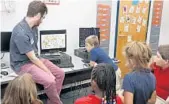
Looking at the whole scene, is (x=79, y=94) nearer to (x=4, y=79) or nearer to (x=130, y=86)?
(x=4, y=79)

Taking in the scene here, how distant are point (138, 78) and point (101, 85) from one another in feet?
1.11

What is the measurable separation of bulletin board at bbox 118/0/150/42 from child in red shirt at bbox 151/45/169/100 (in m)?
2.10

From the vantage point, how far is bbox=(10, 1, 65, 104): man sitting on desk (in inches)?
91.2

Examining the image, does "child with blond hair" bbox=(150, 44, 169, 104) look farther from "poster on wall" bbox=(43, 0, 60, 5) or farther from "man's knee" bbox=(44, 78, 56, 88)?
"poster on wall" bbox=(43, 0, 60, 5)

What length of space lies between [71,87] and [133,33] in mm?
1662

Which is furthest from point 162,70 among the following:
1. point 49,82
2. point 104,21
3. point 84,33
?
point 104,21

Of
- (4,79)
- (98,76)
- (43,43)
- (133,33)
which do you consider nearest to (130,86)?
(98,76)

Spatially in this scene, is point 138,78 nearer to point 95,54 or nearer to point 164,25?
point 95,54

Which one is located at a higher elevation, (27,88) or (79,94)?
(27,88)

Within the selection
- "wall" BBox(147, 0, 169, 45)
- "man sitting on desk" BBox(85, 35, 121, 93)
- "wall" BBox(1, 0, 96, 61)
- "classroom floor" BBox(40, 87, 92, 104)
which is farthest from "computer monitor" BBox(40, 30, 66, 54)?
"wall" BBox(147, 0, 169, 45)

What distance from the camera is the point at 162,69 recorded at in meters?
2.13

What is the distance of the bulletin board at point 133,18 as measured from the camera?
414 centimetres

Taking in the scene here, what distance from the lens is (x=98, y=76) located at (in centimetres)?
140

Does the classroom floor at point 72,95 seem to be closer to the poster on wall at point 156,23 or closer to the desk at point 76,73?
the desk at point 76,73
